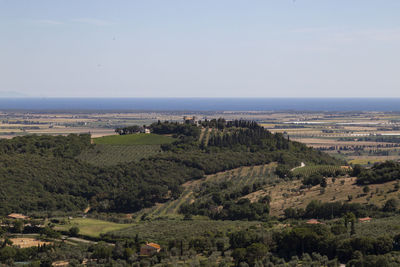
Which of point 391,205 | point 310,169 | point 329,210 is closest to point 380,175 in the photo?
point 391,205

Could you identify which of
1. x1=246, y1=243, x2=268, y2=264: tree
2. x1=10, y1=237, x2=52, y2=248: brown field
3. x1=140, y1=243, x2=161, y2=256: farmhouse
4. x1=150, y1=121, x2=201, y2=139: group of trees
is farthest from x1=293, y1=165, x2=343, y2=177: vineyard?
x1=10, y1=237, x2=52, y2=248: brown field

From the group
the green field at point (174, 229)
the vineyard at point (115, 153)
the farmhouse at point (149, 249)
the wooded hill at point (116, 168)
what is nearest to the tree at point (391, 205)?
the green field at point (174, 229)

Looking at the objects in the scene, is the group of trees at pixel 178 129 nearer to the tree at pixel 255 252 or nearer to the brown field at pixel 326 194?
the brown field at pixel 326 194

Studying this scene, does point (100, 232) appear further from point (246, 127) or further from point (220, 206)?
point (246, 127)

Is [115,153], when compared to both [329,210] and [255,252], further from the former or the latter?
[255,252]

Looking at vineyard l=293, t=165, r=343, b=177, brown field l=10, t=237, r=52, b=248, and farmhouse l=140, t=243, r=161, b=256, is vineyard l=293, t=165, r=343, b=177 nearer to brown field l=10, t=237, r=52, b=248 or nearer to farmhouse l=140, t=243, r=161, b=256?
farmhouse l=140, t=243, r=161, b=256

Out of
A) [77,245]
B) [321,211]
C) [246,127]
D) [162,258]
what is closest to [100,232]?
[77,245]
